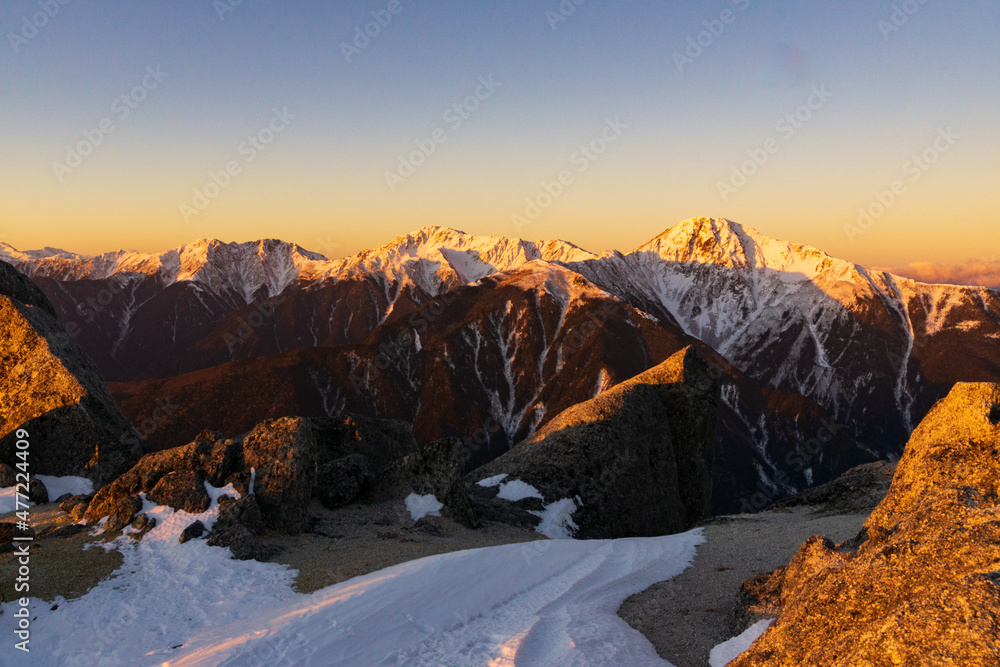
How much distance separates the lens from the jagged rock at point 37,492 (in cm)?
3212

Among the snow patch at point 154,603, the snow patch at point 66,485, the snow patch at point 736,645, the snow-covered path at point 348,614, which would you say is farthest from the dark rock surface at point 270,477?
A: the snow patch at point 736,645

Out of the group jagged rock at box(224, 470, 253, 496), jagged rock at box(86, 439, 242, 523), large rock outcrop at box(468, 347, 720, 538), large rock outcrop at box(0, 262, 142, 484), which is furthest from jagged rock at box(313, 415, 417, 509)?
large rock outcrop at box(0, 262, 142, 484)

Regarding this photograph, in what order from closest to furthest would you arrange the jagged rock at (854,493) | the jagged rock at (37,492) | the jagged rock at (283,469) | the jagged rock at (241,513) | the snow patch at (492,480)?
1. the jagged rock at (241,513)
2. the jagged rock at (283,469)
3. the jagged rock at (37,492)
4. the jagged rock at (854,493)
5. the snow patch at (492,480)

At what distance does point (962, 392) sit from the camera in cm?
2138

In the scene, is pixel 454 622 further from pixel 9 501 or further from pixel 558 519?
pixel 558 519

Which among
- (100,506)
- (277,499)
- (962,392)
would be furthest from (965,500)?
(100,506)

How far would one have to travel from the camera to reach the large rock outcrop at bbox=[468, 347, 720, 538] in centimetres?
5022

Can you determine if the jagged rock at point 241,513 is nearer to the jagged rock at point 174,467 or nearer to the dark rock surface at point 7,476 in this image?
the jagged rock at point 174,467

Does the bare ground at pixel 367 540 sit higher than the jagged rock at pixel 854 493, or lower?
higher

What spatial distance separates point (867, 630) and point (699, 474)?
5910cm

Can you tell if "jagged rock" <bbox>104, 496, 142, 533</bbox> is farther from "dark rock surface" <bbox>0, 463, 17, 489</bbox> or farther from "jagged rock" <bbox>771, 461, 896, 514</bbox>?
"jagged rock" <bbox>771, 461, 896, 514</bbox>

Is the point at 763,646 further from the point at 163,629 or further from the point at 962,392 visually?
the point at 163,629

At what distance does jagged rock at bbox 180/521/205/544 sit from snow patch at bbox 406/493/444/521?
1361 cm

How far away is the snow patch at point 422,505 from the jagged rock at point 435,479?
0.31 m
